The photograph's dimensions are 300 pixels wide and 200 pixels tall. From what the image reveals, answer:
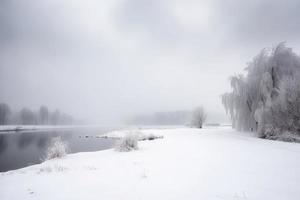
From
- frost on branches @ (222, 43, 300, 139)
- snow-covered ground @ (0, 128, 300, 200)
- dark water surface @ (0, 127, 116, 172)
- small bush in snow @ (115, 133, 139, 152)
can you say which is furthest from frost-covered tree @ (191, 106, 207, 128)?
snow-covered ground @ (0, 128, 300, 200)

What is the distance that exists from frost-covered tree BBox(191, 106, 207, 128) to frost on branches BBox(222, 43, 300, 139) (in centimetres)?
2444

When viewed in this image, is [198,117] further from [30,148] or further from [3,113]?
[3,113]

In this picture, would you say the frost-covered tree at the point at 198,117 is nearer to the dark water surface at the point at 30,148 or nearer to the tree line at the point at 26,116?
the dark water surface at the point at 30,148

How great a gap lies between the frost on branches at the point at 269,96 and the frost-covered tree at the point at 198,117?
24.4 m

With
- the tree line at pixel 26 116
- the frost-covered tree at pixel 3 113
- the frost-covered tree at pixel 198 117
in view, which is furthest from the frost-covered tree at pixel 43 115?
the frost-covered tree at pixel 198 117

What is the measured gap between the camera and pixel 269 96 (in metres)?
16.6

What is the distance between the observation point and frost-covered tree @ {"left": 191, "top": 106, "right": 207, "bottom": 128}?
46094 millimetres

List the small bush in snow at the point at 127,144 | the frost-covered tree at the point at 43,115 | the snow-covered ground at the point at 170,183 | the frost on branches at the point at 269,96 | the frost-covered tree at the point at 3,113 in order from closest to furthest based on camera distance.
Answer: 1. the snow-covered ground at the point at 170,183
2. the small bush in snow at the point at 127,144
3. the frost on branches at the point at 269,96
4. the frost-covered tree at the point at 3,113
5. the frost-covered tree at the point at 43,115

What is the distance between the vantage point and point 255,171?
578 centimetres

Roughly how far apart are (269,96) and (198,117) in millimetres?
30190

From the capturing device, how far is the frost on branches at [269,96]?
1448 centimetres

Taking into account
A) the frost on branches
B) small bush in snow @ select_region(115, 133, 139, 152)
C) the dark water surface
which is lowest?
the dark water surface

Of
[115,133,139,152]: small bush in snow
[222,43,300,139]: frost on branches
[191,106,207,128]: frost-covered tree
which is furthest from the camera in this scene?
[191,106,207,128]: frost-covered tree

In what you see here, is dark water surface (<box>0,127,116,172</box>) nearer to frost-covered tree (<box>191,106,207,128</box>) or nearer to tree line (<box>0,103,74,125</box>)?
frost-covered tree (<box>191,106,207,128</box>)
